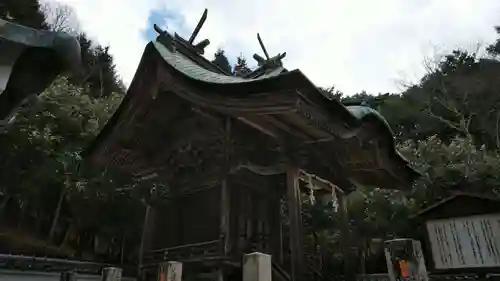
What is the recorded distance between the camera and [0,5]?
68.6 ft

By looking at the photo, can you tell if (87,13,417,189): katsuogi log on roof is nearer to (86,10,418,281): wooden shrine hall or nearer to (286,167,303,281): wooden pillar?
(86,10,418,281): wooden shrine hall

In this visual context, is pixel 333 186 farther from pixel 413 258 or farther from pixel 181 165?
pixel 413 258

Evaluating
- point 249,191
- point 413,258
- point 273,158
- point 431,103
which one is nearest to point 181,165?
point 249,191

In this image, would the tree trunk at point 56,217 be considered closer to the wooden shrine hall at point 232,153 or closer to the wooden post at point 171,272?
the wooden shrine hall at point 232,153

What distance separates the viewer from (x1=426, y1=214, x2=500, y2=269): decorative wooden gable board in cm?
808

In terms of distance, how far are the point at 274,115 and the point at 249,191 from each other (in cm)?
266

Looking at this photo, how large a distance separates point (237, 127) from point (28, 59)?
536cm

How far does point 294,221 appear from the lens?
7.27 meters

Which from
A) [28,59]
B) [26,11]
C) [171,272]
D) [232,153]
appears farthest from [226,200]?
[26,11]

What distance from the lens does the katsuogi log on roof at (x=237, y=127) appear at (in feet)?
20.3

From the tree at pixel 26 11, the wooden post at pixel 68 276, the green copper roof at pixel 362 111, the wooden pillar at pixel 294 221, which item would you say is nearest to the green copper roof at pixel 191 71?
the green copper roof at pixel 362 111

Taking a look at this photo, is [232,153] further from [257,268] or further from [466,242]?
[466,242]

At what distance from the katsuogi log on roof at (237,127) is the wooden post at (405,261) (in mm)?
2428

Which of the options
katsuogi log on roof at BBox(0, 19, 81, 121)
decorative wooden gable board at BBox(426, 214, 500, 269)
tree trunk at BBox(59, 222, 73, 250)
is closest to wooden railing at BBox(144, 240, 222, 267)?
decorative wooden gable board at BBox(426, 214, 500, 269)
